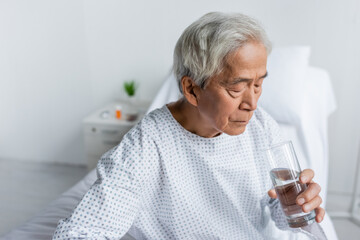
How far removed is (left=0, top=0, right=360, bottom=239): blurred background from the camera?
240 cm

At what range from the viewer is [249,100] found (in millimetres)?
954

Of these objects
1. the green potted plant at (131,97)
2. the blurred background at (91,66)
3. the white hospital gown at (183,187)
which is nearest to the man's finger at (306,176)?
the white hospital gown at (183,187)

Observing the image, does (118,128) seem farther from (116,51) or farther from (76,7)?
(76,7)

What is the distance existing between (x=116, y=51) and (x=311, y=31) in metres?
1.37

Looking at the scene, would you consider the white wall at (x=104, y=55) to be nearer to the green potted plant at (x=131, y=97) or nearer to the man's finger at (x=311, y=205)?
the green potted plant at (x=131, y=97)

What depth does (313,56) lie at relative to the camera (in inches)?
96.1

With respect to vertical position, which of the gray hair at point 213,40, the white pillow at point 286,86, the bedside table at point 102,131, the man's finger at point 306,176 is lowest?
the bedside table at point 102,131

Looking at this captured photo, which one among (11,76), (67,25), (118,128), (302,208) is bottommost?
(118,128)

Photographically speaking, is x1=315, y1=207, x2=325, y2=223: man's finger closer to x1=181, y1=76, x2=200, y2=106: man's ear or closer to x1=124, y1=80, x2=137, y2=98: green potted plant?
x1=181, y1=76, x2=200, y2=106: man's ear

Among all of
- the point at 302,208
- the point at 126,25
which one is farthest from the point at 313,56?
the point at 302,208

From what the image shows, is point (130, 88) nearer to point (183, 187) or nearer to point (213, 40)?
point (183, 187)

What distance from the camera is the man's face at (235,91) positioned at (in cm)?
92

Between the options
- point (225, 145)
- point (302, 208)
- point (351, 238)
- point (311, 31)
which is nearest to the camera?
point (302, 208)

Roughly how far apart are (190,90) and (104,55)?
1.91 m
